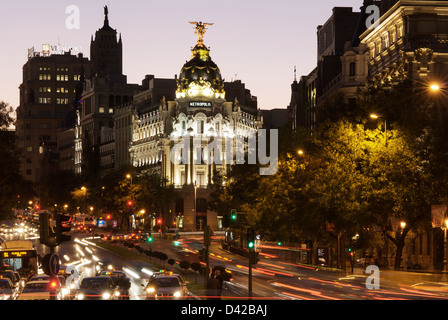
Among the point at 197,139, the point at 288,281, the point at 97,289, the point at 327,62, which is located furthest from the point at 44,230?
the point at 197,139

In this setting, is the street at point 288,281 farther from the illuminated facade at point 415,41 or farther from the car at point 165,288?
the illuminated facade at point 415,41

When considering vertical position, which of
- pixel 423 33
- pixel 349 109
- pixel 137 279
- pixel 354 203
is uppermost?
pixel 423 33

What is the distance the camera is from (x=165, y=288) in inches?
1665

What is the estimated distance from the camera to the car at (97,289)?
1622 inches

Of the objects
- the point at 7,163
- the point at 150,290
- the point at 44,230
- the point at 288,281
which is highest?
the point at 7,163

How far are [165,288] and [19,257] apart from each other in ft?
83.2

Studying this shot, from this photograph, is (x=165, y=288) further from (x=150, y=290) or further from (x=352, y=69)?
(x=352, y=69)

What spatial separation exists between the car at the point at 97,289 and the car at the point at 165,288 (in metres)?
1.60

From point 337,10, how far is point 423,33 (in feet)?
168

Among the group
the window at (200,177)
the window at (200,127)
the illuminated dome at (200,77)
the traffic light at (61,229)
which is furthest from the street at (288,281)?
the illuminated dome at (200,77)

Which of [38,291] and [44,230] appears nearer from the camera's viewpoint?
[44,230]
